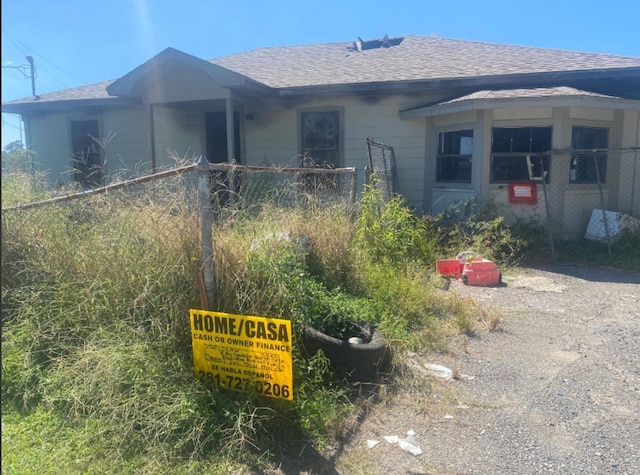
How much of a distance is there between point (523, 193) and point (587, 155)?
1.71 metres

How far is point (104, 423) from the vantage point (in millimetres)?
2801

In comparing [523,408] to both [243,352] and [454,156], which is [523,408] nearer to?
[243,352]

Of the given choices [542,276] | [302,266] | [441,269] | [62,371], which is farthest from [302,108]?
[62,371]

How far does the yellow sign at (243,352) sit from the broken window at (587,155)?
27.1ft

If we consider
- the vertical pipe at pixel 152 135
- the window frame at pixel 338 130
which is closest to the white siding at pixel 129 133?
the vertical pipe at pixel 152 135

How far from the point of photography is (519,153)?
8781mm

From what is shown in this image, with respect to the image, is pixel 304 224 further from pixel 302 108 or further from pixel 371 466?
pixel 302 108

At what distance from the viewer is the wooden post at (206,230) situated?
3049 mm

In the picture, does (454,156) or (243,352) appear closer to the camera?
(243,352)

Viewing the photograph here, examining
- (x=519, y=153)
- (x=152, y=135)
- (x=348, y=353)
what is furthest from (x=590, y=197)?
(x=152, y=135)

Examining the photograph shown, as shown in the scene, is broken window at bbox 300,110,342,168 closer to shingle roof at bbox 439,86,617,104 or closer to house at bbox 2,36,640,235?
house at bbox 2,36,640,235

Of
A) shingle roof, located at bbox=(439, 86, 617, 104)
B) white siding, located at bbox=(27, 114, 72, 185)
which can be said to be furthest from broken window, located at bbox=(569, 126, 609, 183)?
white siding, located at bbox=(27, 114, 72, 185)

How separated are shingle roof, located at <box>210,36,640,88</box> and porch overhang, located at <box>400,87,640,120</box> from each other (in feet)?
2.99

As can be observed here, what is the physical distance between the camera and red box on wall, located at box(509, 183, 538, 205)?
888cm
